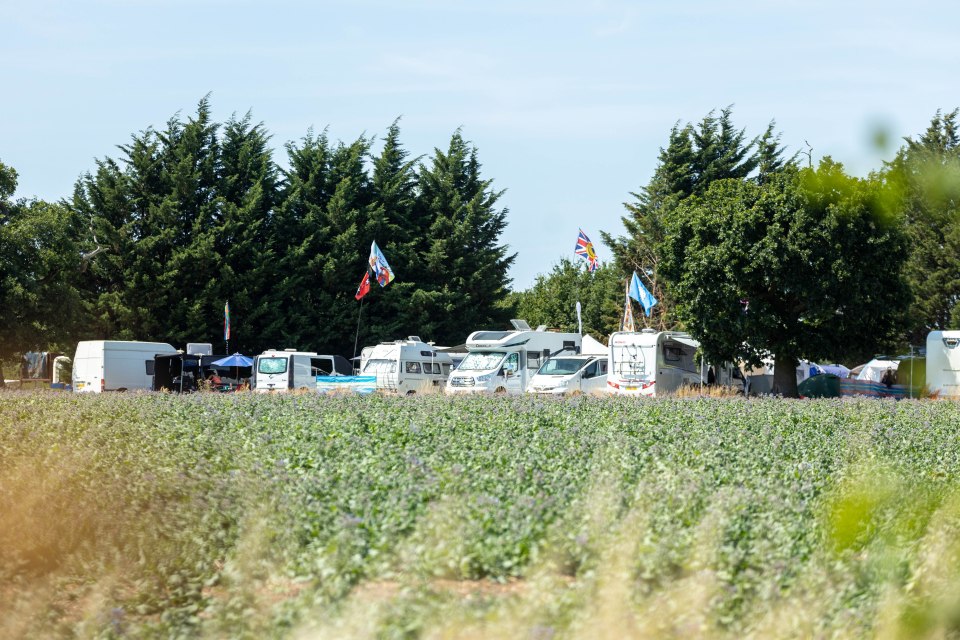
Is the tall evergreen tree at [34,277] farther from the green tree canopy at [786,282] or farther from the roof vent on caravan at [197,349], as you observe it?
the green tree canopy at [786,282]

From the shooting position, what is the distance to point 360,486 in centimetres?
832

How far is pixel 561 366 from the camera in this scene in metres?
35.8

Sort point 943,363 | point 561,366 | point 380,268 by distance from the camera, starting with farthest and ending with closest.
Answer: point 380,268
point 561,366
point 943,363

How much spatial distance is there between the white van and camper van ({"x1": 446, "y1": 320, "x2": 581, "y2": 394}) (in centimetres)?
143

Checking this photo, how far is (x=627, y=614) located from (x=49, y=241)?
42137mm

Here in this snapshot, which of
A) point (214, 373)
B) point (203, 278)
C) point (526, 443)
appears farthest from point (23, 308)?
point (526, 443)

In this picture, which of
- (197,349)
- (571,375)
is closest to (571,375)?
(571,375)

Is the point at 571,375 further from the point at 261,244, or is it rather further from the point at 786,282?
the point at 261,244

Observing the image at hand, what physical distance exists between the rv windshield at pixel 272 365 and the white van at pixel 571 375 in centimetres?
977

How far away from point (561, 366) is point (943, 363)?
1232cm

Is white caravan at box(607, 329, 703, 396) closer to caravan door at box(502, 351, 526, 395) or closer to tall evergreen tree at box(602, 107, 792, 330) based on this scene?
caravan door at box(502, 351, 526, 395)

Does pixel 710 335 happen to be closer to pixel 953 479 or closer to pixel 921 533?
pixel 953 479

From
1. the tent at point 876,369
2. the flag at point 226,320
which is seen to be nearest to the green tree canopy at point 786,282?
the tent at point 876,369

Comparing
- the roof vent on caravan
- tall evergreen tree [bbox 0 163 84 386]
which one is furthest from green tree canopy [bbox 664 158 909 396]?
tall evergreen tree [bbox 0 163 84 386]
